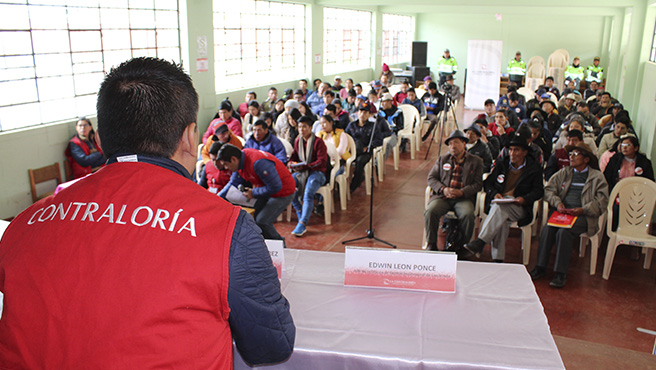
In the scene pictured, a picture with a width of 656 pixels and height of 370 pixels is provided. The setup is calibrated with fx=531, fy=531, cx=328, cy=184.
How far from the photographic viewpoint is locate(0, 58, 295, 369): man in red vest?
33.9 inches

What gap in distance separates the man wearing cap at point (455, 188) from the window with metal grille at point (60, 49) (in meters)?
4.39

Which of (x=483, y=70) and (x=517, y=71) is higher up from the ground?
(x=483, y=70)

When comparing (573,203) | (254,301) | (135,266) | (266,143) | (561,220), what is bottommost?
(561,220)

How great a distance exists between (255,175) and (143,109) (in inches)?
141

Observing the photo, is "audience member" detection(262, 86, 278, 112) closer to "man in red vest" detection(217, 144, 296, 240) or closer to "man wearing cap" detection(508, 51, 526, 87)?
"man in red vest" detection(217, 144, 296, 240)

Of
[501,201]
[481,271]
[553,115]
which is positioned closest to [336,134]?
[501,201]

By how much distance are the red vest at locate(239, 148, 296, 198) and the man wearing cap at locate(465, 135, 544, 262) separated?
65.6 inches

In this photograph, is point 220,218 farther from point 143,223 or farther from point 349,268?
point 349,268

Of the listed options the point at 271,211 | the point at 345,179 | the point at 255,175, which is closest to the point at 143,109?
the point at 255,175

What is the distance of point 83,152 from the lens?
6.05 m

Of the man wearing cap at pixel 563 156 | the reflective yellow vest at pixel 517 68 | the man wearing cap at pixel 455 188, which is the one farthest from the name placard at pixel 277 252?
the reflective yellow vest at pixel 517 68

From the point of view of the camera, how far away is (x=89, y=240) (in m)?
0.90

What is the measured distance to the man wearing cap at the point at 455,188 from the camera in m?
4.75

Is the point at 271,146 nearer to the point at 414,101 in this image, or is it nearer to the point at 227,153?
the point at 227,153
